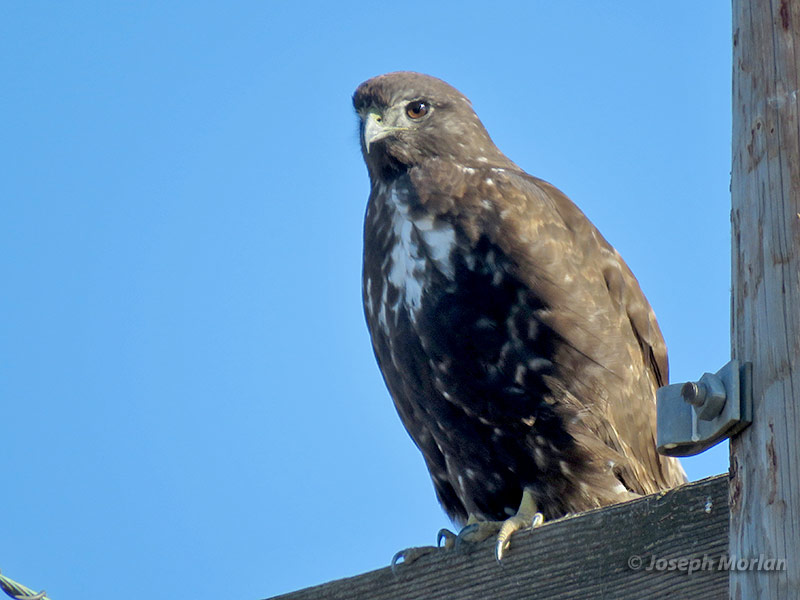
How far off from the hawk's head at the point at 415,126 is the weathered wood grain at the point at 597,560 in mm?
2447

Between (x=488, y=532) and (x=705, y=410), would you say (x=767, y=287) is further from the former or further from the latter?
(x=488, y=532)

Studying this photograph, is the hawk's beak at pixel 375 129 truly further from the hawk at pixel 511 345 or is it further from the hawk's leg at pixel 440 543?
the hawk's leg at pixel 440 543

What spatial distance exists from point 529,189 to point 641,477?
1.14 m

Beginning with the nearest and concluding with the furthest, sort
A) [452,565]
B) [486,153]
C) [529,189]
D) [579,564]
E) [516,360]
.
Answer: [579,564]
[452,565]
[516,360]
[529,189]
[486,153]

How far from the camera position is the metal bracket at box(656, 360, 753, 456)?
194cm

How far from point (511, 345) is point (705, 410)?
1.96 metres

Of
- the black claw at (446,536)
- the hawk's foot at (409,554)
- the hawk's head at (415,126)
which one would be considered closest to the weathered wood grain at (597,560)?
the hawk's foot at (409,554)

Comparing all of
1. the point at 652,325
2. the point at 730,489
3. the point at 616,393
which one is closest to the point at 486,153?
the point at 652,325

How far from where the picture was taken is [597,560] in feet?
7.21

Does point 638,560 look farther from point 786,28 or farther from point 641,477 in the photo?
Result: point 641,477

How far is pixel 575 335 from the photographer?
3.98 meters

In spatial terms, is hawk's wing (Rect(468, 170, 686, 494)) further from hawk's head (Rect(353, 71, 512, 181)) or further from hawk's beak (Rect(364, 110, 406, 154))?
hawk's beak (Rect(364, 110, 406, 154))

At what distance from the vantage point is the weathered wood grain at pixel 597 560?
210 centimetres

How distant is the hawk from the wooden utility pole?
1871 millimetres
